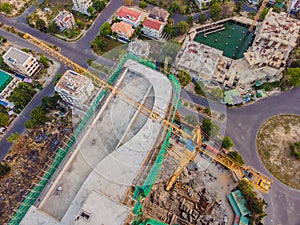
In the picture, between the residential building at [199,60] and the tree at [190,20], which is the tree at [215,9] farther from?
the residential building at [199,60]

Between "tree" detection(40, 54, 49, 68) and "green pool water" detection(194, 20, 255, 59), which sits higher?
"green pool water" detection(194, 20, 255, 59)

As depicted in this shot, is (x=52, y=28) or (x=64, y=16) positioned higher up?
(x=64, y=16)

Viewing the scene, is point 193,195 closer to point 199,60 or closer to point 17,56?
point 199,60

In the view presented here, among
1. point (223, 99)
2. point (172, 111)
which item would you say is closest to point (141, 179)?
point (172, 111)

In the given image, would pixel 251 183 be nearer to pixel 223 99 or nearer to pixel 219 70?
pixel 223 99

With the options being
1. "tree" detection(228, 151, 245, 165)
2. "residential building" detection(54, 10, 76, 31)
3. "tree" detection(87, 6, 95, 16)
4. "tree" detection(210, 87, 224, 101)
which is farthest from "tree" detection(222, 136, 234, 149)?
"residential building" detection(54, 10, 76, 31)

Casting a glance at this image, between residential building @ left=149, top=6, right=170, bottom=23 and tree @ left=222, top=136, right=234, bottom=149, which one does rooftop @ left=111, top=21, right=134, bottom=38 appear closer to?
Answer: residential building @ left=149, top=6, right=170, bottom=23

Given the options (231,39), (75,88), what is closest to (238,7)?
(231,39)
